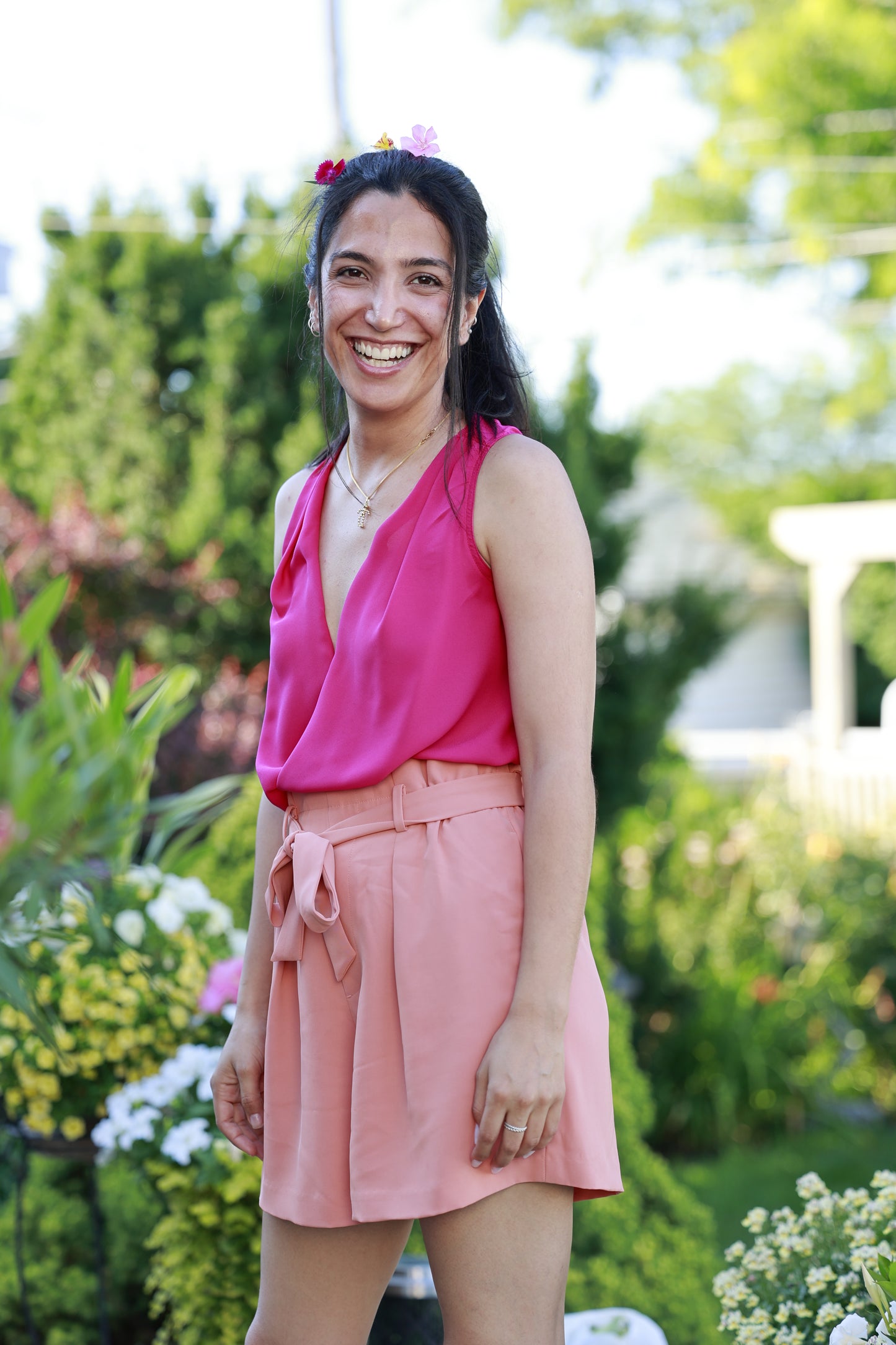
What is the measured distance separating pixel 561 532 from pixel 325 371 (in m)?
0.58

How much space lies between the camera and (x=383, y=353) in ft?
5.19

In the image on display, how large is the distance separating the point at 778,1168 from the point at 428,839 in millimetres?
3934

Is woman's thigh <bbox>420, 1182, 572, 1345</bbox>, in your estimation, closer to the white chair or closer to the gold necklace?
the white chair

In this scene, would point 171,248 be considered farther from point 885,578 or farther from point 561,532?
point 885,578

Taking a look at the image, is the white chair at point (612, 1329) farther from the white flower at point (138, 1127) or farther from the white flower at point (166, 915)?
the white flower at point (166, 915)

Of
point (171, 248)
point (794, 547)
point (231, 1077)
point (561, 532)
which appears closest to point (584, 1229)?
point (231, 1077)

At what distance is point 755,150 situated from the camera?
12.5m

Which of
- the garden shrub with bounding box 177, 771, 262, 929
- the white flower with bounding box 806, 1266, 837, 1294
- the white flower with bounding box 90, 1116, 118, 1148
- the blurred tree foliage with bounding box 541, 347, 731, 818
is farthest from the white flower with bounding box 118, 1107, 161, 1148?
the blurred tree foliage with bounding box 541, 347, 731, 818

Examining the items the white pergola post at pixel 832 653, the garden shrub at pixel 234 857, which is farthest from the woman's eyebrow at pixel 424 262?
the white pergola post at pixel 832 653

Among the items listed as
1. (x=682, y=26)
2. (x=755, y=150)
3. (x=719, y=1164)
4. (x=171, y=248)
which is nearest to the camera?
(x=719, y=1164)

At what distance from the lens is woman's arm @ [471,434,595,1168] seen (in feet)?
4.49

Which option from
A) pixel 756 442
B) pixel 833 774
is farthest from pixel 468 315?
pixel 756 442

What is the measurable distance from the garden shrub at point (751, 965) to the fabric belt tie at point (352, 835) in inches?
130

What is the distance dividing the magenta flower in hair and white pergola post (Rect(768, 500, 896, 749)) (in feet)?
24.5
